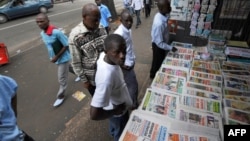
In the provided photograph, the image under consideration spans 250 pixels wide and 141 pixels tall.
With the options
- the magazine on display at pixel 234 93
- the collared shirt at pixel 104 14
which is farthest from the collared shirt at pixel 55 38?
the collared shirt at pixel 104 14

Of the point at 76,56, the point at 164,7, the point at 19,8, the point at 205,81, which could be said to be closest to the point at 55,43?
the point at 76,56

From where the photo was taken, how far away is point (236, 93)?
1.63 metres

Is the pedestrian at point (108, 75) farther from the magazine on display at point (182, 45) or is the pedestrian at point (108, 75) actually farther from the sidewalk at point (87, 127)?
the magazine on display at point (182, 45)

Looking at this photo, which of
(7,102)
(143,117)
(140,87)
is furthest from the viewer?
(140,87)

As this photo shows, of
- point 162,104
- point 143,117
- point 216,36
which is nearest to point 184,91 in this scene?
point 162,104

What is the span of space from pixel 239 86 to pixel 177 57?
0.81 meters

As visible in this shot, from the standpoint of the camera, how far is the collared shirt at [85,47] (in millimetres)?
1772

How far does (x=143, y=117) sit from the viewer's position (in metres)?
1.42

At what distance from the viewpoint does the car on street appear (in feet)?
32.0

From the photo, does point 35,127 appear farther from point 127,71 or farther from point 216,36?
point 216,36

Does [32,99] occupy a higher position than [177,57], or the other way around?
[177,57]

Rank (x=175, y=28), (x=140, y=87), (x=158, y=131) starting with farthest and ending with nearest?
(x=140, y=87) < (x=175, y=28) < (x=158, y=131)

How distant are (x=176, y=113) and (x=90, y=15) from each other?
121 centimetres

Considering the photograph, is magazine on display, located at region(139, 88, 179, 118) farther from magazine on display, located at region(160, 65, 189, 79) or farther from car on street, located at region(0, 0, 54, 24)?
car on street, located at region(0, 0, 54, 24)
